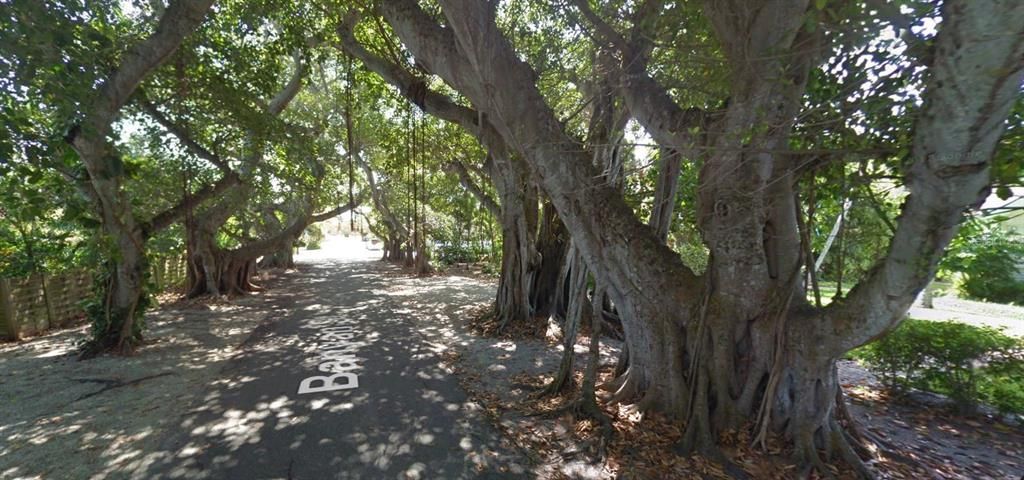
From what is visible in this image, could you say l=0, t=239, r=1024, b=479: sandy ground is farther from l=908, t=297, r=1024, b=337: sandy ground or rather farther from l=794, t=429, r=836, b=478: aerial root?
l=908, t=297, r=1024, b=337: sandy ground

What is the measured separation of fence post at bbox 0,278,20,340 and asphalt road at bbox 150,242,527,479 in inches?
165

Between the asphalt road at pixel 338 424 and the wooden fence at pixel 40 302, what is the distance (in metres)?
3.72

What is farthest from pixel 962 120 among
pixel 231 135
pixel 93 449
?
pixel 231 135

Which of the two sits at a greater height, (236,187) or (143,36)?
(143,36)

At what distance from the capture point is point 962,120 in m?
1.96

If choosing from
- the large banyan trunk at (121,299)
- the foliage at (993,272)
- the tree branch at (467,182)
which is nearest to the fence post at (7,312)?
the large banyan trunk at (121,299)

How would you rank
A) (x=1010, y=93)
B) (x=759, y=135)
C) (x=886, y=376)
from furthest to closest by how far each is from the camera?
(x=886, y=376) < (x=759, y=135) < (x=1010, y=93)

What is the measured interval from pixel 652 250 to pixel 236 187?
11150mm

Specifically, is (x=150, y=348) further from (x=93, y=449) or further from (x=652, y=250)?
(x=652, y=250)

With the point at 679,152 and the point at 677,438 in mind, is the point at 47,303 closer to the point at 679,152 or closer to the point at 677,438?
the point at 677,438

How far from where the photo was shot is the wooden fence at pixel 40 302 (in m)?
7.07

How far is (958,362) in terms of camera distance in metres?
4.04

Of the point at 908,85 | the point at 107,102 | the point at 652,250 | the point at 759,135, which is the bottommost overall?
the point at 652,250

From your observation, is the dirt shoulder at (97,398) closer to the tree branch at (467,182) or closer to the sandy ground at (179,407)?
the sandy ground at (179,407)
